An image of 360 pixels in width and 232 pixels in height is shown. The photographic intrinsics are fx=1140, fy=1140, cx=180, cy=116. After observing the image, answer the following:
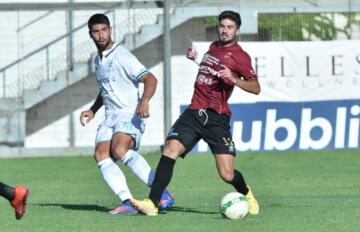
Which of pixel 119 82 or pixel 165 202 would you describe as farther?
pixel 119 82

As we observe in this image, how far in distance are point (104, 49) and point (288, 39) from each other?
49.5ft

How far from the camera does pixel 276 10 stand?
26781 millimetres

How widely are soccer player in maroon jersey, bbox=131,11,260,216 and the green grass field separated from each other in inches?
13.8

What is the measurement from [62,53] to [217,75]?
55.5 feet

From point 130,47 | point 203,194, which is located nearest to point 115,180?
point 203,194

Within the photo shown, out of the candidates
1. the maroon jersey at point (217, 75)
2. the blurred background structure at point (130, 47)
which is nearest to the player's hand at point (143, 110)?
the maroon jersey at point (217, 75)

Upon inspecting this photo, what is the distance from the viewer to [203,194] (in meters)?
14.6

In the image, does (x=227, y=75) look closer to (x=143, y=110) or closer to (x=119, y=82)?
(x=143, y=110)

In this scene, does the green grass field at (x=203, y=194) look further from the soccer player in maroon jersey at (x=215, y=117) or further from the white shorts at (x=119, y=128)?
the white shorts at (x=119, y=128)

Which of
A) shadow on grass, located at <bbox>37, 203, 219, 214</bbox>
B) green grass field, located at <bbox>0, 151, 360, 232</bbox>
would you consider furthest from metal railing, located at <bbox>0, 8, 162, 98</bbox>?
shadow on grass, located at <bbox>37, 203, 219, 214</bbox>

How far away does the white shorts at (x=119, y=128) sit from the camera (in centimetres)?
1189

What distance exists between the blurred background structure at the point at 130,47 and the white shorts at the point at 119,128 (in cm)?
1385

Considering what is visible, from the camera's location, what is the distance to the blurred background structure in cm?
2639

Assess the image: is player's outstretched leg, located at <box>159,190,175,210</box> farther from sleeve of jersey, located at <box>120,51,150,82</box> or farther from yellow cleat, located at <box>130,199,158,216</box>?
sleeve of jersey, located at <box>120,51,150,82</box>
